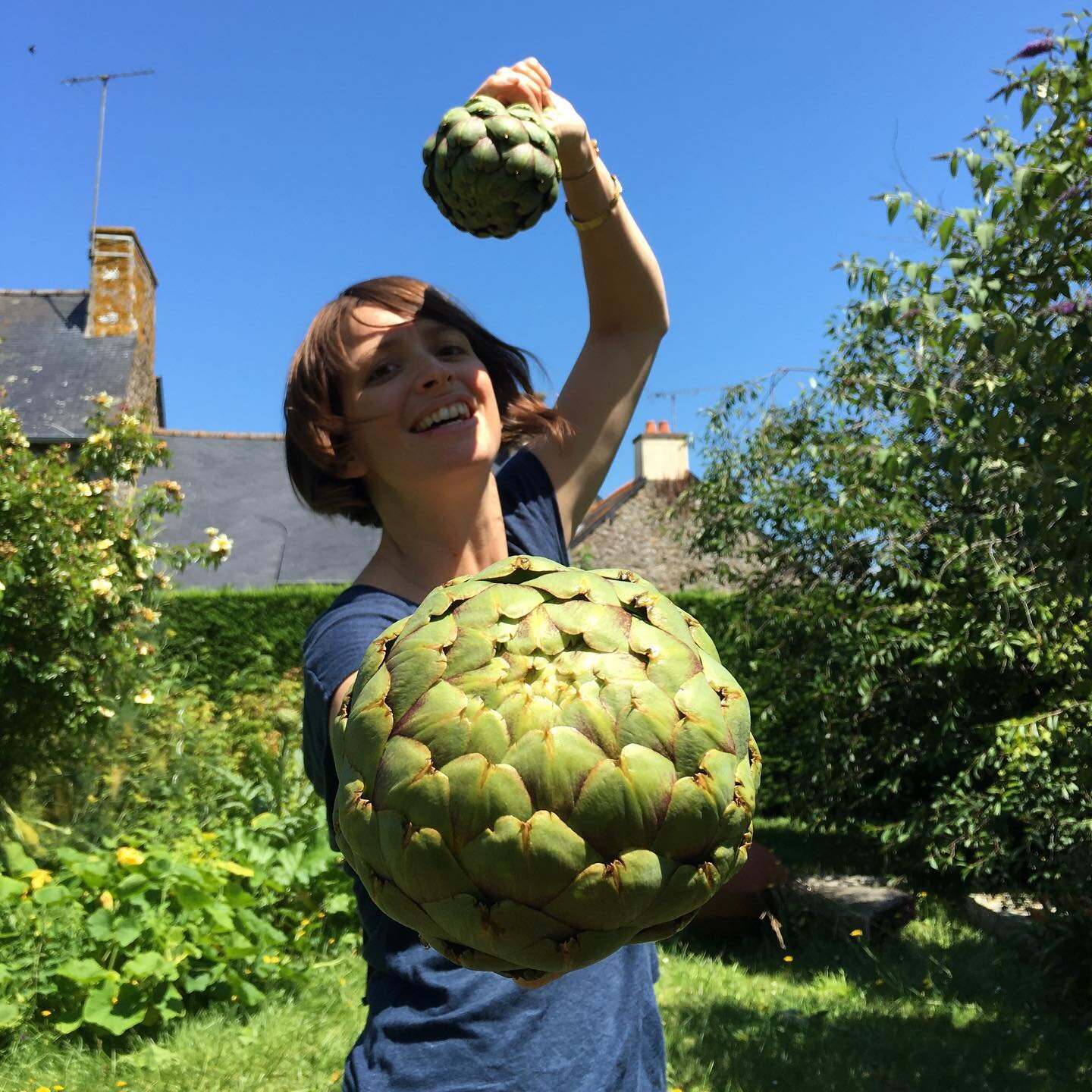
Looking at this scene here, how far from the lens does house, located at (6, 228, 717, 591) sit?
15.5 m

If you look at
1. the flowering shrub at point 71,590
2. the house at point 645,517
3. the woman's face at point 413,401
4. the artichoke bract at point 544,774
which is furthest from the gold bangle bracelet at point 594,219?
the house at point 645,517

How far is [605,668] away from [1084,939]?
496cm

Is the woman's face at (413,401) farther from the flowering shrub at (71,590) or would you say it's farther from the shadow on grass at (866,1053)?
the flowering shrub at (71,590)

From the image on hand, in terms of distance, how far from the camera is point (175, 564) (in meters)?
7.27

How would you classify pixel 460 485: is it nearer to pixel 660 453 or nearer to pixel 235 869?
pixel 235 869

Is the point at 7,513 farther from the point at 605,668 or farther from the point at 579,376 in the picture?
the point at 605,668

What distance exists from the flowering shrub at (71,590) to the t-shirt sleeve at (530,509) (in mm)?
4467

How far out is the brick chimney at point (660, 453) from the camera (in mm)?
17641

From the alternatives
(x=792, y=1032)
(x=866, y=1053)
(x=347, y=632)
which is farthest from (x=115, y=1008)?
(x=347, y=632)

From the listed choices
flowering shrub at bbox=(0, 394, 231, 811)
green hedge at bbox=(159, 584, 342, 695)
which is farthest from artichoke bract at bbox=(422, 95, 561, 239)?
green hedge at bbox=(159, 584, 342, 695)

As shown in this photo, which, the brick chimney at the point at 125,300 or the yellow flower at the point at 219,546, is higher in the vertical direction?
the brick chimney at the point at 125,300

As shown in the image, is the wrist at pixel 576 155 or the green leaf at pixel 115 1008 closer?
the wrist at pixel 576 155

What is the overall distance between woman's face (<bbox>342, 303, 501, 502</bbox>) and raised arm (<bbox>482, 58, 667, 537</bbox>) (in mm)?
361

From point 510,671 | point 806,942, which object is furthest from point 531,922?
point 806,942
